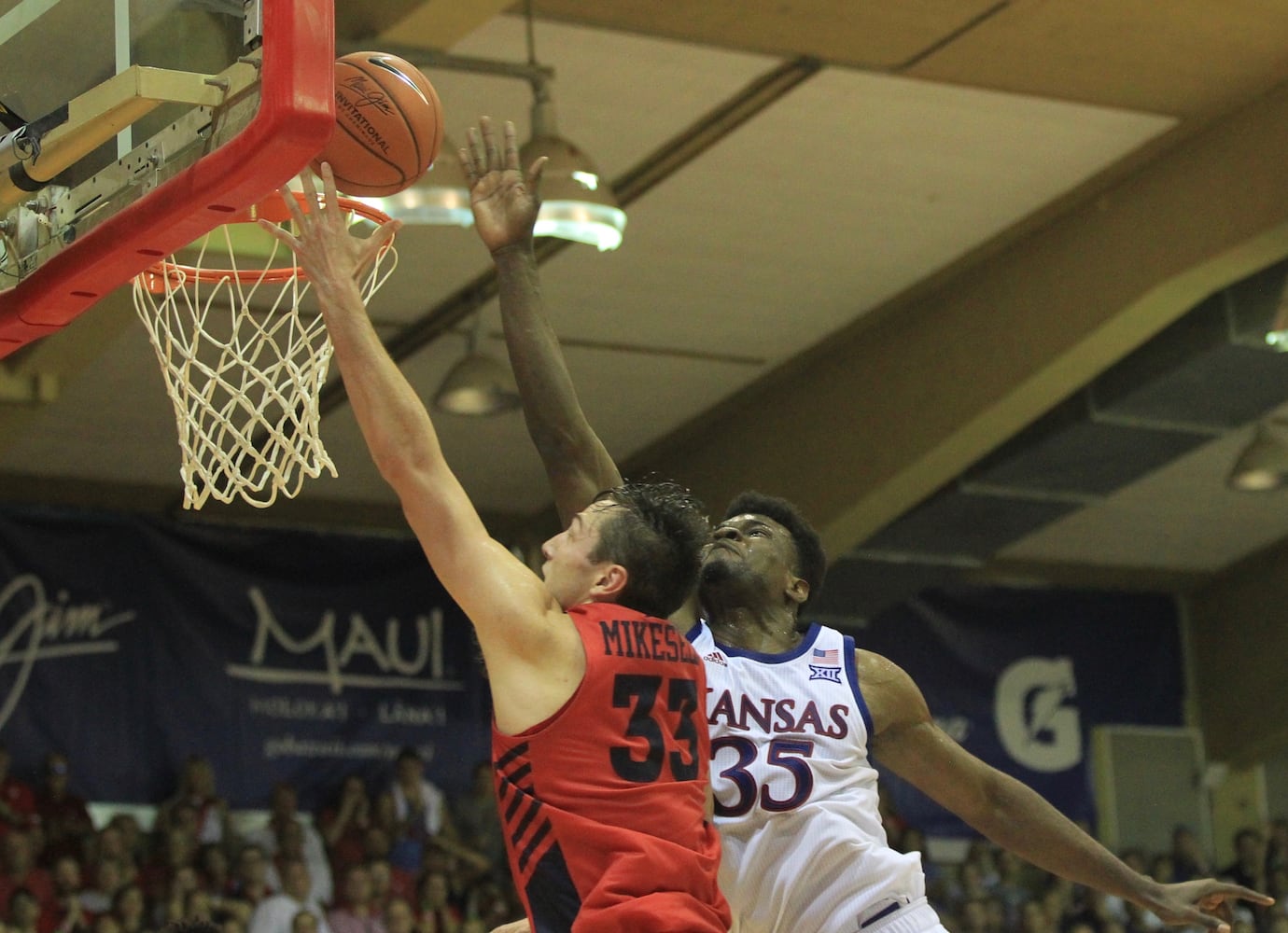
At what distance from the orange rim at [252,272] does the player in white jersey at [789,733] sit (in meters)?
0.29

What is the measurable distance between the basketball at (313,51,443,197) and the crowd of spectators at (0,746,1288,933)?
7.09m

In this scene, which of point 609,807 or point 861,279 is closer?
point 609,807

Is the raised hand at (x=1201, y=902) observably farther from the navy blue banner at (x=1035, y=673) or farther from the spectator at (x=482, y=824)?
the navy blue banner at (x=1035, y=673)

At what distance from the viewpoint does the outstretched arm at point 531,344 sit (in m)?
4.24

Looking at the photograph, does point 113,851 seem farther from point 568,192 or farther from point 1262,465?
point 1262,465

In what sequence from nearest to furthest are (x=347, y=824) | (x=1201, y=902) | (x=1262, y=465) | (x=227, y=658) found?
(x=1201, y=902), (x=1262, y=465), (x=347, y=824), (x=227, y=658)

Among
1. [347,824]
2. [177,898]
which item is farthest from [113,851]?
[347,824]

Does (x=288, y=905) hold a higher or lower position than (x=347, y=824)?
lower

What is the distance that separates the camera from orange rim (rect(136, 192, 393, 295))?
4293 millimetres

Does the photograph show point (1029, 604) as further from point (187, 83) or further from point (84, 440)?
point (187, 83)

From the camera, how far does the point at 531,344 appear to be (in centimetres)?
426

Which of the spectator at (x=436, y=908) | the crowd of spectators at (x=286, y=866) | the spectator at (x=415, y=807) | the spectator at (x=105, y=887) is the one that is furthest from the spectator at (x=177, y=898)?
the spectator at (x=415, y=807)

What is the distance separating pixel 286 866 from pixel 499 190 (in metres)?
8.87

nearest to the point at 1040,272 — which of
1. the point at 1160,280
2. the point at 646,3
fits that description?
the point at 1160,280
